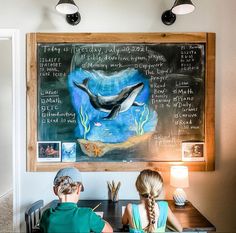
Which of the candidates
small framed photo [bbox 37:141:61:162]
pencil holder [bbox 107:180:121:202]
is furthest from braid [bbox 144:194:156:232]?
small framed photo [bbox 37:141:61:162]

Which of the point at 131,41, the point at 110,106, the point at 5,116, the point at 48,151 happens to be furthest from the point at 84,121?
the point at 5,116

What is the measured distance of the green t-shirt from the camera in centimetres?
152

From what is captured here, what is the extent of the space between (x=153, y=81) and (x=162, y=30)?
48 cm

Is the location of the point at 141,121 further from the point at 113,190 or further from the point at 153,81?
the point at 113,190

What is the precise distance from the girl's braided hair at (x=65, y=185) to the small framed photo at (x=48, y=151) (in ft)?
3.56

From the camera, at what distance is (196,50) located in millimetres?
2746

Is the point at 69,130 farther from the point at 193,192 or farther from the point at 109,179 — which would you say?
the point at 193,192

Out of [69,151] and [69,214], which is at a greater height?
[69,151]

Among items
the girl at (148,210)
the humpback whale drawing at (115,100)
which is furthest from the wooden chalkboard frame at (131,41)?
the girl at (148,210)

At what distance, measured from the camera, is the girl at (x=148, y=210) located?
5.76 feet

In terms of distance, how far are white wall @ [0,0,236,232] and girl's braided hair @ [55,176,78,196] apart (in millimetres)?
1089

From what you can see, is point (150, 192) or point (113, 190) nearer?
point (150, 192)

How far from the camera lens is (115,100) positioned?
273 cm

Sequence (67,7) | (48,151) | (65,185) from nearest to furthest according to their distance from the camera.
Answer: (65,185)
(67,7)
(48,151)
